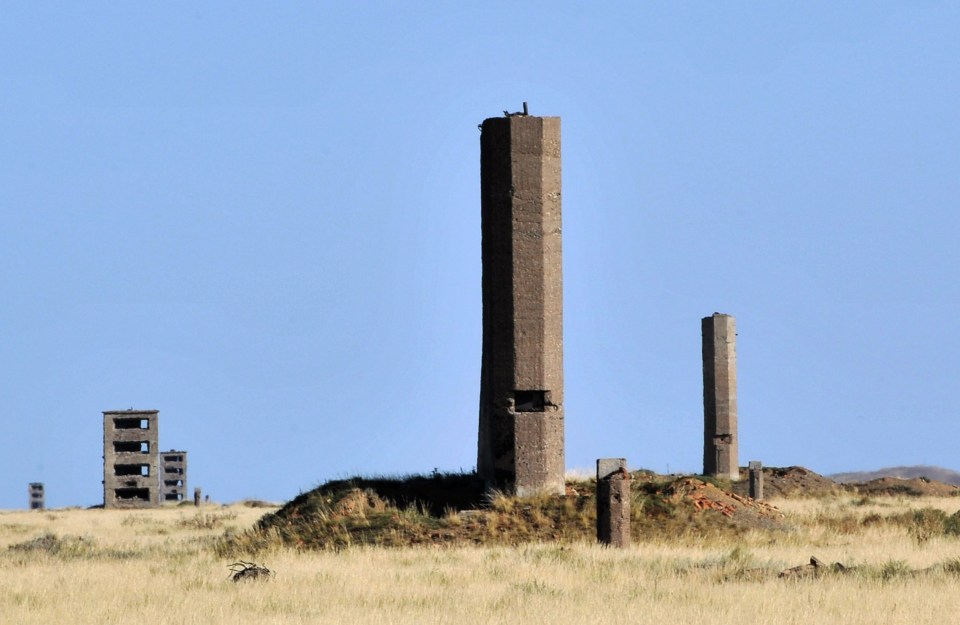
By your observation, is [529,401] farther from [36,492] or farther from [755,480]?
[36,492]

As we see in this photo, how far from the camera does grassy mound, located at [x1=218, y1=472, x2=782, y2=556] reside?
80.0ft

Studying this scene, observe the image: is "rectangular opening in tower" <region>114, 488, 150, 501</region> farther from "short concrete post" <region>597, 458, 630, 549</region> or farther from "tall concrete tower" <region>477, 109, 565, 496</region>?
"short concrete post" <region>597, 458, 630, 549</region>

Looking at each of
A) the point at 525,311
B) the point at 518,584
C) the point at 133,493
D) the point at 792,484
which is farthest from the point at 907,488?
the point at 518,584

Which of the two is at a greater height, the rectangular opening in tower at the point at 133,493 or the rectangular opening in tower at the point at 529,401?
the rectangular opening in tower at the point at 529,401

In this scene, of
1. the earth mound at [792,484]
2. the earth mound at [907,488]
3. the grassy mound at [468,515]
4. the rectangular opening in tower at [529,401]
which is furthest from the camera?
the earth mound at [907,488]

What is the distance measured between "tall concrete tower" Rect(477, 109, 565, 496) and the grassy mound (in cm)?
80

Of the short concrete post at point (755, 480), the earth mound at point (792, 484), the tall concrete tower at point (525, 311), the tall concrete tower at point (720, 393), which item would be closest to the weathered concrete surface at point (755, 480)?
the short concrete post at point (755, 480)

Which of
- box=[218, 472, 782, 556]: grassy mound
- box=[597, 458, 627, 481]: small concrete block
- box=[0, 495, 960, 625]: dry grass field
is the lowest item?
box=[0, 495, 960, 625]: dry grass field

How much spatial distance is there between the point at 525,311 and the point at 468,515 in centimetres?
372

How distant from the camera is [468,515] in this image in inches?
990

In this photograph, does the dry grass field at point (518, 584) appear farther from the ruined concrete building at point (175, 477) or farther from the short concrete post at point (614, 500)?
the ruined concrete building at point (175, 477)

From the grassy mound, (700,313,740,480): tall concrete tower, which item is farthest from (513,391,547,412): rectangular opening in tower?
(700,313,740,480): tall concrete tower

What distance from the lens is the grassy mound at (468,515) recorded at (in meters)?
24.4

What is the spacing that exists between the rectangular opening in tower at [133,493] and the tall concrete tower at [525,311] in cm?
3228
